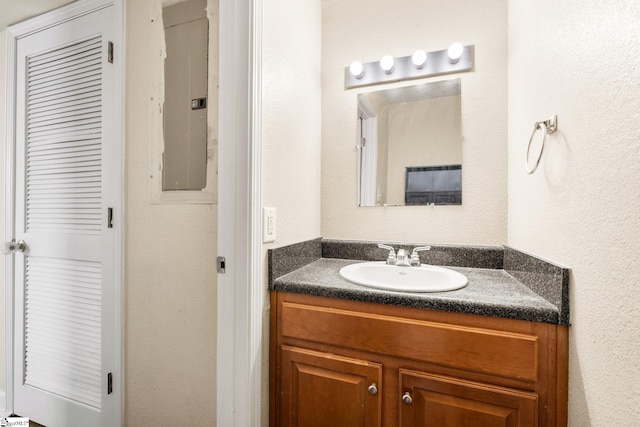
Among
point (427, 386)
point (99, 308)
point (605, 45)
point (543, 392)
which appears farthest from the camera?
point (99, 308)

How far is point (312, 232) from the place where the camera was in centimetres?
155

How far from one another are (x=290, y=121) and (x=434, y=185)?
0.77m

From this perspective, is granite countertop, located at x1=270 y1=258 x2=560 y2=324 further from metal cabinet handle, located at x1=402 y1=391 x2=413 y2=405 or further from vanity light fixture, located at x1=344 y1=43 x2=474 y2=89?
vanity light fixture, located at x1=344 y1=43 x2=474 y2=89

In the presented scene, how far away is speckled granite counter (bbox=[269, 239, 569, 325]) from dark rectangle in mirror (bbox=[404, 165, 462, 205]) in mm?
238

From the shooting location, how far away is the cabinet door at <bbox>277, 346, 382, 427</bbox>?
1.01m

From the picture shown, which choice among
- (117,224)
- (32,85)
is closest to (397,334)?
(117,224)

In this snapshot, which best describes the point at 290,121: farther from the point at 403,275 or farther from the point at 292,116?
the point at 403,275

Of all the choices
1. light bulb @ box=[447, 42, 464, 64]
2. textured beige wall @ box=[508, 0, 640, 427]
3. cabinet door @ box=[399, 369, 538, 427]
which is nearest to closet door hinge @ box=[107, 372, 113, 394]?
cabinet door @ box=[399, 369, 538, 427]

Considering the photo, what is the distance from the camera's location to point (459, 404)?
91 centimetres

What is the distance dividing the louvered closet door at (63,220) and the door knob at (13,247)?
0.03 metres

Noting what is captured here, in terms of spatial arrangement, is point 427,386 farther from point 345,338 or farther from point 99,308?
point 99,308

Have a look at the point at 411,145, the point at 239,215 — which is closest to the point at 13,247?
the point at 239,215

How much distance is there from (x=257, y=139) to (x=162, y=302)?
832mm

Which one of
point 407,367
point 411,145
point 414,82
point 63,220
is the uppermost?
point 414,82
